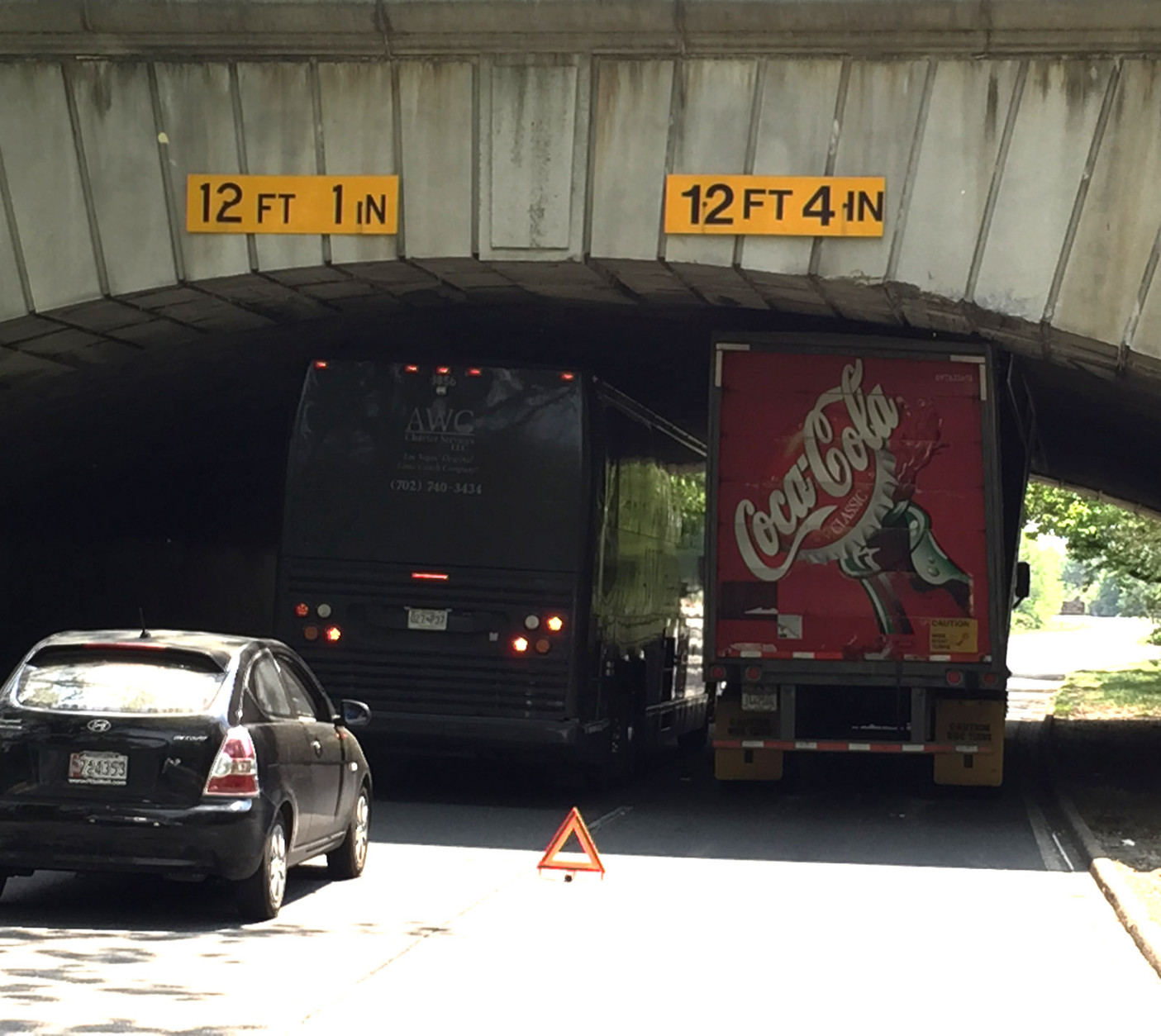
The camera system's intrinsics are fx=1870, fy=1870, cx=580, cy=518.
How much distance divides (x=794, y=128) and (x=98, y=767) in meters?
8.50

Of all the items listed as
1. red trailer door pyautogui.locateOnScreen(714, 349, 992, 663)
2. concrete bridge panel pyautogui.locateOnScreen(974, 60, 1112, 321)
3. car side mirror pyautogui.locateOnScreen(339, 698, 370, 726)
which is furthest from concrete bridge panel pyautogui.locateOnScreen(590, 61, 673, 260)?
car side mirror pyautogui.locateOnScreen(339, 698, 370, 726)

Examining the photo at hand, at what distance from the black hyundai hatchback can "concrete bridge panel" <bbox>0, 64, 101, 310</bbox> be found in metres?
7.18

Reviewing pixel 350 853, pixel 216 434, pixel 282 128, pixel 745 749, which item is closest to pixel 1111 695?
pixel 216 434

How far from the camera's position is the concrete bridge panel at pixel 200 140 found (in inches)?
645

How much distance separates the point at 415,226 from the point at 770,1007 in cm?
968

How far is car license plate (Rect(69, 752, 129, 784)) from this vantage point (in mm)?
9664

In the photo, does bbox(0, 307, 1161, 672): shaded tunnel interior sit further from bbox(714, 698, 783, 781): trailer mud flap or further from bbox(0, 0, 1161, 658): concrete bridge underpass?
bbox(714, 698, 783, 781): trailer mud flap

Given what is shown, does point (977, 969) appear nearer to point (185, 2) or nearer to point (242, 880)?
point (242, 880)

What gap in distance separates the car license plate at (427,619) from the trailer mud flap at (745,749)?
2776mm

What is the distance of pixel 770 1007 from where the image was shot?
8.12m

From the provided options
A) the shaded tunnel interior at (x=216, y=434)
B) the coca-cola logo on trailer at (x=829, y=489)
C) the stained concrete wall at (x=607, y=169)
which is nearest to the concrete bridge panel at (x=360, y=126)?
the stained concrete wall at (x=607, y=169)

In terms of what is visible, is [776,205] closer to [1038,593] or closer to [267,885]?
[267,885]

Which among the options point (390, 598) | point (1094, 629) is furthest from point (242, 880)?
point (1094, 629)

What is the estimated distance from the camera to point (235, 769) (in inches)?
384
